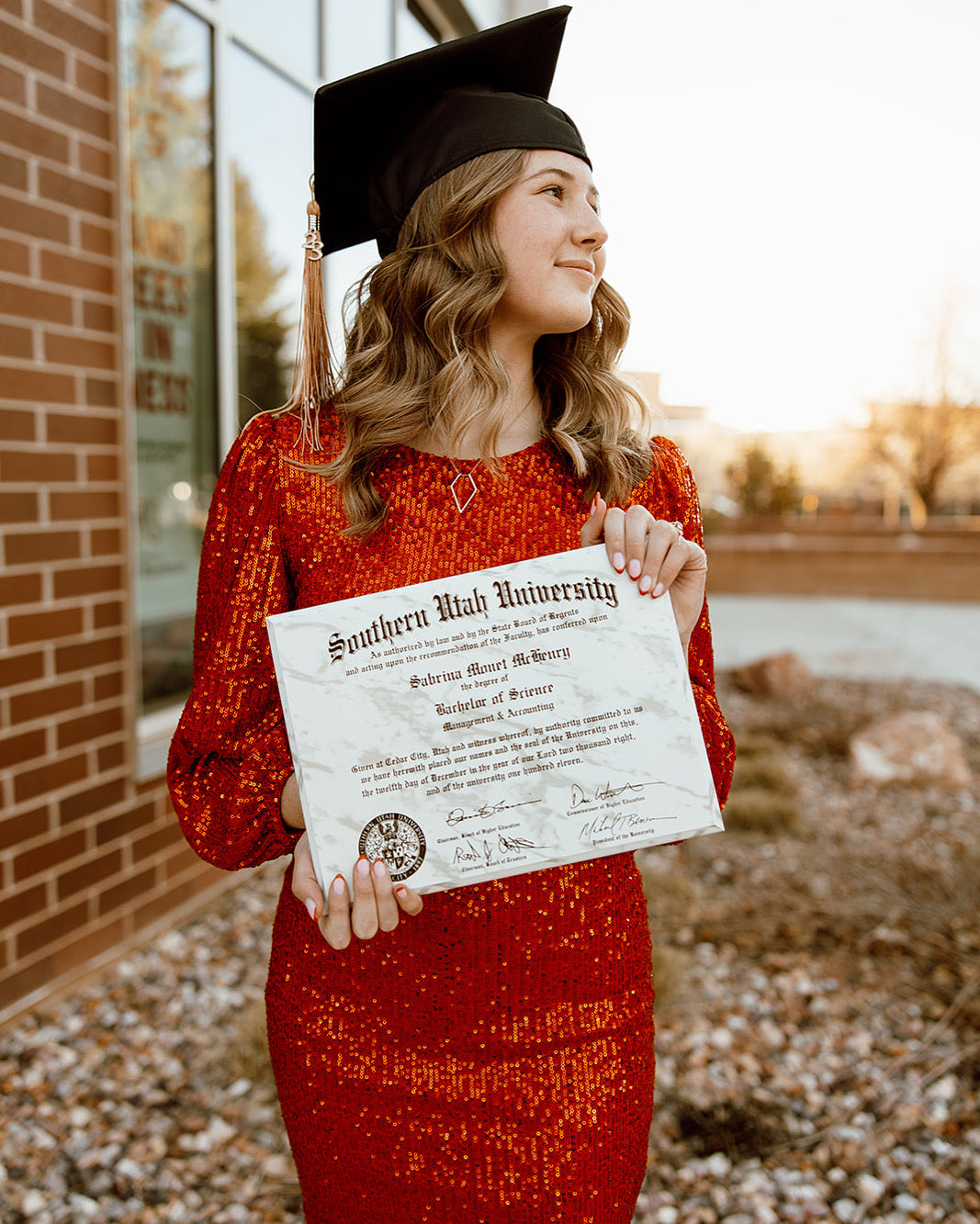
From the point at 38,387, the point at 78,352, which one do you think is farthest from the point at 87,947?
the point at 78,352

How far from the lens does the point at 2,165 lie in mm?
2609

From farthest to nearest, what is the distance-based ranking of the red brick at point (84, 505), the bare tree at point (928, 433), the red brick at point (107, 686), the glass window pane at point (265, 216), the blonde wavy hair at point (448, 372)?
1. the bare tree at point (928, 433)
2. the glass window pane at point (265, 216)
3. the red brick at point (107, 686)
4. the red brick at point (84, 505)
5. the blonde wavy hair at point (448, 372)

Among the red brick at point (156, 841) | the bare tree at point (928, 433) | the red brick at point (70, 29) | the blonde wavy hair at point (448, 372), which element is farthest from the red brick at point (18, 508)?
the bare tree at point (928, 433)

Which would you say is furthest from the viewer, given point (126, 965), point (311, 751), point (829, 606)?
point (829, 606)

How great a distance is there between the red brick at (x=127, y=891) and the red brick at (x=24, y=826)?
0.41 m

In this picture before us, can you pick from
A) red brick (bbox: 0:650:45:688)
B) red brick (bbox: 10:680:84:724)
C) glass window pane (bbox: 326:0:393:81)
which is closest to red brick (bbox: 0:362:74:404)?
red brick (bbox: 0:650:45:688)

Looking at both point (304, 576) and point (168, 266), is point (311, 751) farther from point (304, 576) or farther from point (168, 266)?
point (168, 266)

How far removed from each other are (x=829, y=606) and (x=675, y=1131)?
12605 mm

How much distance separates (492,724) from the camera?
1065 millimetres

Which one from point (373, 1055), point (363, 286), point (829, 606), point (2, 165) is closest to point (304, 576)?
point (363, 286)

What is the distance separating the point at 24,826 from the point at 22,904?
0.24m

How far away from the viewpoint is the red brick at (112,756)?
3.16 m

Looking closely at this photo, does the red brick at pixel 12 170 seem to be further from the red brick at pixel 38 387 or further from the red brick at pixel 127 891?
the red brick at pixel 127 891
